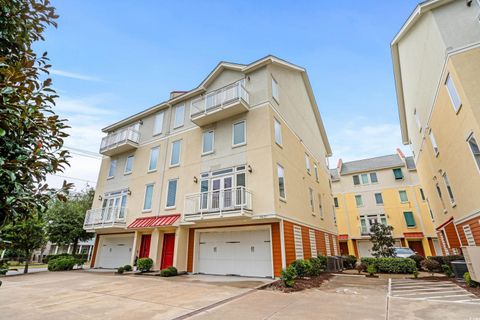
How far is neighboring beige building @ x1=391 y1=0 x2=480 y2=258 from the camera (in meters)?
9.39

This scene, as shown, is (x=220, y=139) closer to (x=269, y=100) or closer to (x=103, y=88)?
(x=269, y=100)

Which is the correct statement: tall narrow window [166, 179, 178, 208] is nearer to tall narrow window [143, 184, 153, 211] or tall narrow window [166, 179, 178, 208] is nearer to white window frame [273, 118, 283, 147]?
tall narrow window [143, 184, 153, 211]

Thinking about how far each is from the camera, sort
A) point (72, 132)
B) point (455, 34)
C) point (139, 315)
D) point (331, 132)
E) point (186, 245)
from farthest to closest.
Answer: point (331, 132), point (186, 245), point (455, 34), point (139, 315), point (72, 132)

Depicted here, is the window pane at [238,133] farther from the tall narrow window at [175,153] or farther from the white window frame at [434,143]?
the white window frame at [434,143]

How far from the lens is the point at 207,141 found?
47.9 feet

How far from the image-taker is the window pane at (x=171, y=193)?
48.1 ft

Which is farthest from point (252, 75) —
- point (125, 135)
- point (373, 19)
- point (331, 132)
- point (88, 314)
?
point (331, 132)

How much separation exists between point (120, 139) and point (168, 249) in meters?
9.67

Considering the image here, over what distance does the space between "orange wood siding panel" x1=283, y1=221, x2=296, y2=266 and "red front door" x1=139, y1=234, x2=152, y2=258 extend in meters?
9.56

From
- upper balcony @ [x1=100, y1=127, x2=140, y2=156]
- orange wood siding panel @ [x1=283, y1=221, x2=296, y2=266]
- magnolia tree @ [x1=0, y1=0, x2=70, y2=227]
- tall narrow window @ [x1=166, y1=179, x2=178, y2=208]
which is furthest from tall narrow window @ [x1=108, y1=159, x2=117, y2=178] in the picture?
magnolia tree @ [x1=0, y1=0, x2=70, y2=227]

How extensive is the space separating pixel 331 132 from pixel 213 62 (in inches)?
633

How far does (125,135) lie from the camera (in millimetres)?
18094

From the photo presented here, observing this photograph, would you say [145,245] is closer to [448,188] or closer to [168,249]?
[168,249]

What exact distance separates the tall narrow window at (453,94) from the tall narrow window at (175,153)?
1487cm
